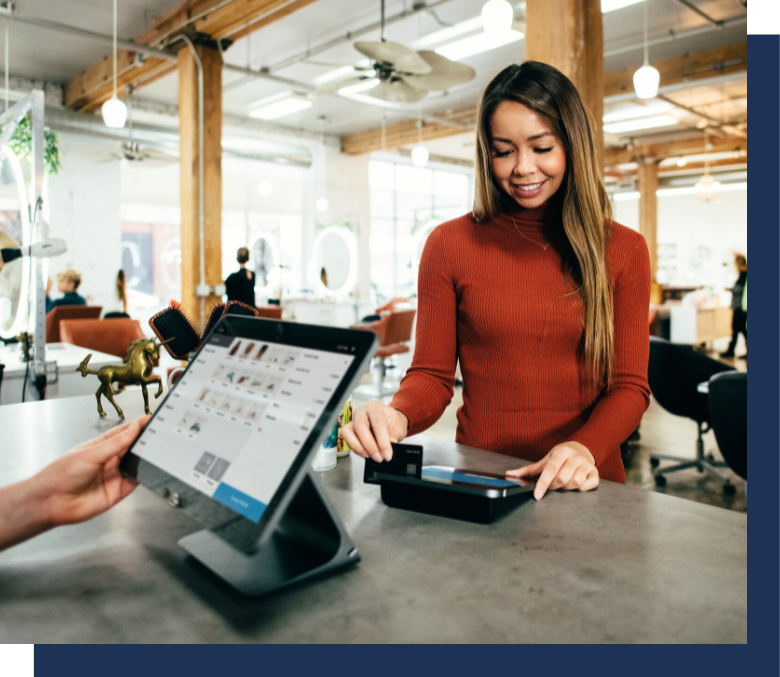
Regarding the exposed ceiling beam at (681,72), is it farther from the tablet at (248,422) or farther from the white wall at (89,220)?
the tablet at (248,422)

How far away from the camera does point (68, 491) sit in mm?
800

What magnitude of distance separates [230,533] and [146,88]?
9774 millimetres

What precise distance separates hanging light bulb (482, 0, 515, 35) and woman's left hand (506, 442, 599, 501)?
3.66 metres

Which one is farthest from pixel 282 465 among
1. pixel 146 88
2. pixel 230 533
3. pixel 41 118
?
pixel 146 88

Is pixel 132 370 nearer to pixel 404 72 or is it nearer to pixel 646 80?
pixel 404 72

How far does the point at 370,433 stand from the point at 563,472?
0.30m

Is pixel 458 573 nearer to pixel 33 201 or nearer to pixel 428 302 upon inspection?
pixel 428 302

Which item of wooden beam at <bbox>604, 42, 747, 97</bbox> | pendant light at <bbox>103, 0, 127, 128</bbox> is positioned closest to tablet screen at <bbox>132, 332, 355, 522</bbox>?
pendant light at <bbox>103, 0, 127, 128</bbox>

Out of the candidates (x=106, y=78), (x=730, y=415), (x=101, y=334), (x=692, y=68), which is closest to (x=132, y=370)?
(x=730, y=415)

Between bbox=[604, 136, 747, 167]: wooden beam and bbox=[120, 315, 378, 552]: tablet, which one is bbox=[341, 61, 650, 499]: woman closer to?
bbox=[120, 315, 378, 552]: tablet
